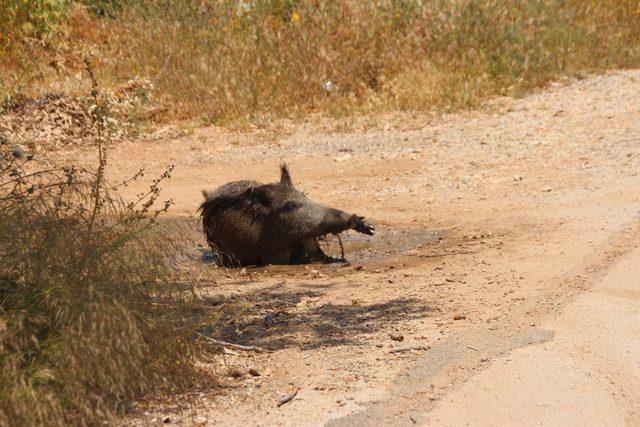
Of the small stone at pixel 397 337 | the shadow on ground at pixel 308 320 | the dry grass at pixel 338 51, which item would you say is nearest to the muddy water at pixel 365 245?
the shadow on ground at pixel 308 320

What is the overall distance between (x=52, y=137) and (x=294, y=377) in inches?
367

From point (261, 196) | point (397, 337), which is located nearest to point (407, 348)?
point (397, 337)

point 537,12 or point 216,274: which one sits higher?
point 537,12

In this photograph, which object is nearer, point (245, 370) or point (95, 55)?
point (245, 370)

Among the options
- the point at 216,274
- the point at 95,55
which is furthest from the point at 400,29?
the point at 216,274

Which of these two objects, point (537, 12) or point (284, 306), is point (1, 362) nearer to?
point (284, 306)

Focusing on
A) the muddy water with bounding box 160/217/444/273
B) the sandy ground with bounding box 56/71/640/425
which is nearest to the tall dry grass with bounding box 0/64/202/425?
the sandy ground with bounding box 56/71/640/425

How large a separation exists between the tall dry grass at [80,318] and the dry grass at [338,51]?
10046mm

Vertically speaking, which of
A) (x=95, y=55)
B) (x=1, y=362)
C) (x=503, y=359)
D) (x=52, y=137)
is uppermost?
(x=95, y=55)

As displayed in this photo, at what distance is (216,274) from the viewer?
29.3 ft

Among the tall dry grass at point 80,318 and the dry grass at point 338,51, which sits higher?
the dry grass at point 338,51

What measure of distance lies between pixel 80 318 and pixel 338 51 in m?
12.5

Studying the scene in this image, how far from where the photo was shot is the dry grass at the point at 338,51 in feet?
51.9

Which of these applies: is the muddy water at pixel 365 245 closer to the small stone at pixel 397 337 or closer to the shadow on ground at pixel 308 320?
the shadow on ground at pixel 308 320
